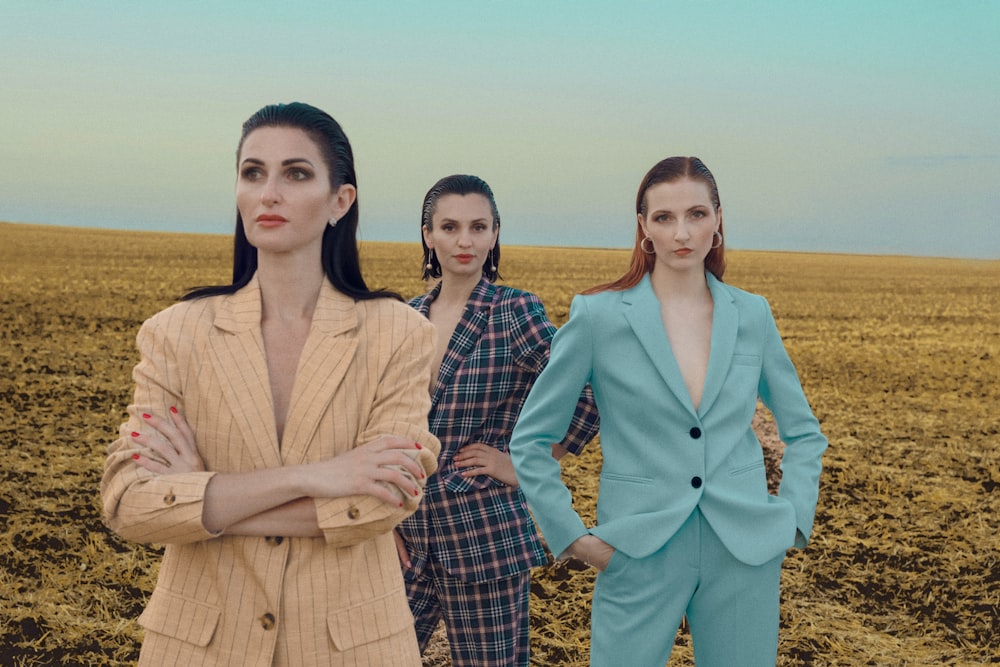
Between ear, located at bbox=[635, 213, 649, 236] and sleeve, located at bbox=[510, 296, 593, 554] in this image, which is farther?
ear, located at bbox=[635, 213, 649, 236]

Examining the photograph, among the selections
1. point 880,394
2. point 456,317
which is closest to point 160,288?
point 880,394

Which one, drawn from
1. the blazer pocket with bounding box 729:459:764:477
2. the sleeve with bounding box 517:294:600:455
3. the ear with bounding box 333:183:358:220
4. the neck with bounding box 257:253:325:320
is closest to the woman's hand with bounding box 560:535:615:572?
the blazer pocket with bounding box 729:459:764:477

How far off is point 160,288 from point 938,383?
22170mm

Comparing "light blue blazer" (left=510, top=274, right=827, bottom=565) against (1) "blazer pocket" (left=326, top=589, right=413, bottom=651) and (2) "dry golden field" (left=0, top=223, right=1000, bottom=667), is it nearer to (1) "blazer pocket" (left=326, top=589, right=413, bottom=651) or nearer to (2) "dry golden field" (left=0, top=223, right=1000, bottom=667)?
(1) "blazer pocket" (left=326, top=589, right=413, bottom=651)

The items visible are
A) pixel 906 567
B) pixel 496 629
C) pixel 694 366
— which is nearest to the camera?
pixel 694 366

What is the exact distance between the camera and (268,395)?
213 cm

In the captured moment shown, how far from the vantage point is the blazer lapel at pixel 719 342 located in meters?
2.88

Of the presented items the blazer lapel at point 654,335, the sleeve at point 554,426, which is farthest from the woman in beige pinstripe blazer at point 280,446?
the blazer lapel at point 654,335

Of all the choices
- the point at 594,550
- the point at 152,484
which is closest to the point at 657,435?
the point at 594,550

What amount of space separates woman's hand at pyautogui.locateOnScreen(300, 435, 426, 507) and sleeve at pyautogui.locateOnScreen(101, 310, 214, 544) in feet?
0.78

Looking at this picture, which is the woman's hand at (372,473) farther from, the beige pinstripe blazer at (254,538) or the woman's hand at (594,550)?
the woman's hand at (594,550)

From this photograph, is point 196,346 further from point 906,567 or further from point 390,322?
point 906,567

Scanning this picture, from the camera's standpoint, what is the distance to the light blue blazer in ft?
9.34

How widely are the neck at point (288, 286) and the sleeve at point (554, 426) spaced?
35.7 inches
